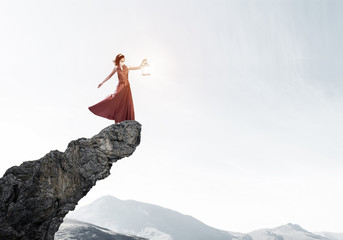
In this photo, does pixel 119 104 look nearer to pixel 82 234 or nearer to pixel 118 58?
pixel 118 58

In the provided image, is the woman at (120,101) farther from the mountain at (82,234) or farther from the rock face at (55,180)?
the mountain at (82,234)

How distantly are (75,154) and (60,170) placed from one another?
3.49 ft

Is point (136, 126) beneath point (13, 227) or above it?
above

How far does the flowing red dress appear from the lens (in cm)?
1447

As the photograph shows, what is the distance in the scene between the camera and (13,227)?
12539 mm

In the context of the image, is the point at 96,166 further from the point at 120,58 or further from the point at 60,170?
the point at 120,58

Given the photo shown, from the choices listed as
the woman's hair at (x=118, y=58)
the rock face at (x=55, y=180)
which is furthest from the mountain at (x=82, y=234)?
the woman's hair at (x=118, y=58)

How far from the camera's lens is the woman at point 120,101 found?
1451 centimetres

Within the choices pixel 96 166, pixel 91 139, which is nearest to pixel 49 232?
pixel 96 166

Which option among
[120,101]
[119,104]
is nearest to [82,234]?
[119,104]

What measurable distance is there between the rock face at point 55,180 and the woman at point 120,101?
700 millimetres

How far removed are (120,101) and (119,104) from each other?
0.58ft

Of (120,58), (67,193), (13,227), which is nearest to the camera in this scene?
(13,227)

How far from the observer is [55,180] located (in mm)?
13742
